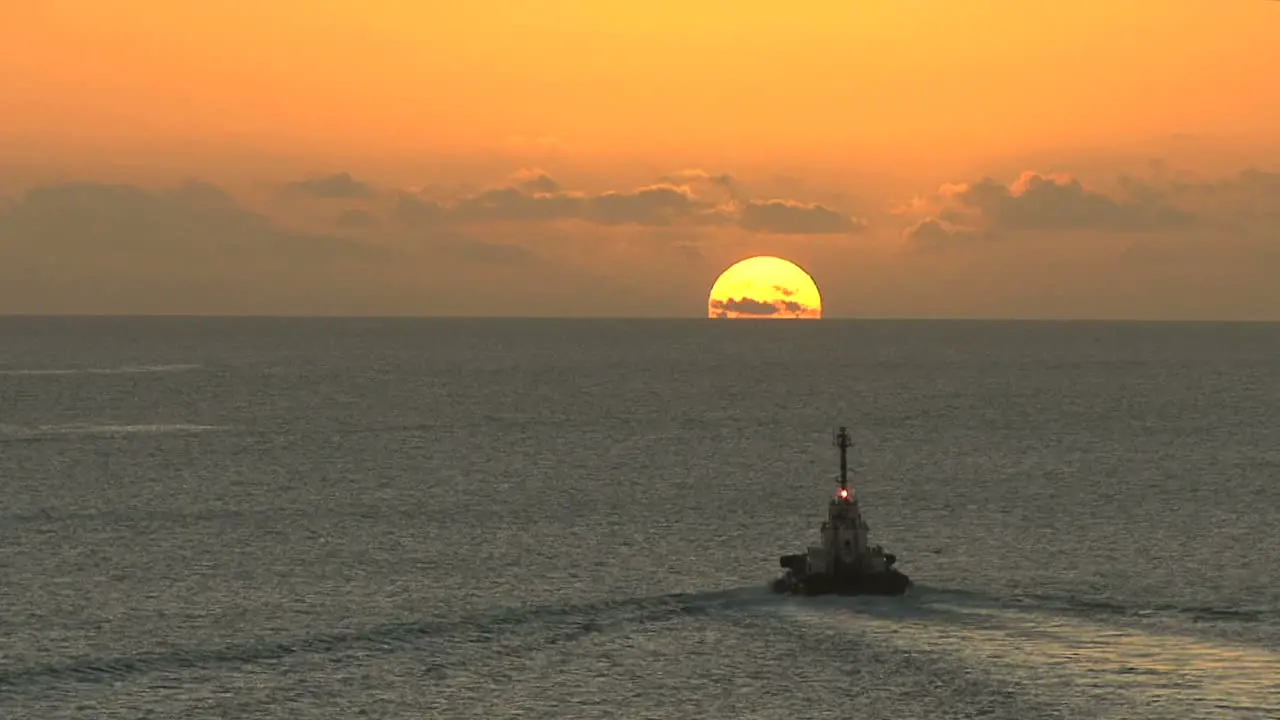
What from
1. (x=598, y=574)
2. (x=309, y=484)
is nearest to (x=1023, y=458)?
(x=309, y=484)

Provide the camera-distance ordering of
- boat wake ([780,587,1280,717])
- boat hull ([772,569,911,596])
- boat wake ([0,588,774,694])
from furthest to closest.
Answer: boat hull ([772,569,911,596]) < boat wake ([0,588,774,694]) < boat wake ([780,587,1280,717])

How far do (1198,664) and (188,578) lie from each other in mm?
53971

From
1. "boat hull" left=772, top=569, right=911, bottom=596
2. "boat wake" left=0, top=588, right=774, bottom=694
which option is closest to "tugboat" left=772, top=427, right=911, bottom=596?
"boat hull" left=772, top=569, right=911, bottom=596

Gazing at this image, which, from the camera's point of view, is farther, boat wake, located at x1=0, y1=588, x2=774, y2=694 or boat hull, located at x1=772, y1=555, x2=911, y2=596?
boat hull, located at x1=772, y1=555, x2=911, y2=596

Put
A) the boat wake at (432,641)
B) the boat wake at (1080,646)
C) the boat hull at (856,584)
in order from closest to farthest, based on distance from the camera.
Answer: the boat wake at (1080,646), the boat wake at (432,641), the boat hull at (856,584)

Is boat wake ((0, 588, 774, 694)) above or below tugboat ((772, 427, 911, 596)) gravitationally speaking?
below

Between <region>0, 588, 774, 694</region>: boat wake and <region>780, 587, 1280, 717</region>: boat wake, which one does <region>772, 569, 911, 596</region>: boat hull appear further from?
<region>0, 588, 774, 694</region>: boat wake

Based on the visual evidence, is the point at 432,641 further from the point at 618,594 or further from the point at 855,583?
the point at 855,583

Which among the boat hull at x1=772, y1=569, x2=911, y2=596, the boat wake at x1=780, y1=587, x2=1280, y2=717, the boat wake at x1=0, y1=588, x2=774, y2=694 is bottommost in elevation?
the boat wake at x1=0, y1=588, x2=774, y2=694

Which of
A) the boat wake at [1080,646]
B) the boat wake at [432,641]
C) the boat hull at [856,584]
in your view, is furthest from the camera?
the boat hull at [856,584]

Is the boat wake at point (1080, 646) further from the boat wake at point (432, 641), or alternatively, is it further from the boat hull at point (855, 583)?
the boat wake at point (432, 641)

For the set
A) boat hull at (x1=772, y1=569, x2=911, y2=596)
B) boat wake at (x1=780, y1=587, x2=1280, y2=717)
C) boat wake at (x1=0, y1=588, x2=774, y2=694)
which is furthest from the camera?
boat hull at (x1=772, y1=569, x2=911, y2=596)

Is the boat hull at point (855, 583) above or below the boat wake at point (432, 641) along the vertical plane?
above

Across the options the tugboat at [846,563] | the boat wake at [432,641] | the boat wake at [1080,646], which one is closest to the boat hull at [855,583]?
the tugboat at [846,563]
